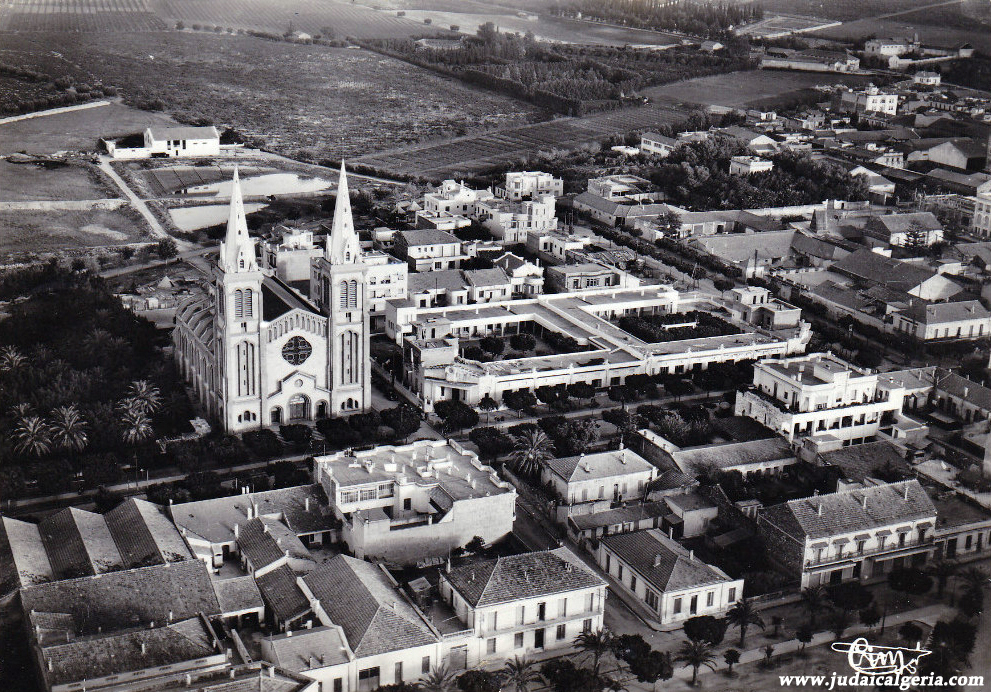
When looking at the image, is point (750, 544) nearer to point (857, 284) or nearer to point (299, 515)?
point (299, 515)

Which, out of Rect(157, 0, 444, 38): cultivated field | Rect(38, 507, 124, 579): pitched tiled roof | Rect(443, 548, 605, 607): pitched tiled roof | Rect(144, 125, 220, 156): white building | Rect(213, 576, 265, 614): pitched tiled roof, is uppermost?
Rect(157, 0, 444, 38): cultivated field

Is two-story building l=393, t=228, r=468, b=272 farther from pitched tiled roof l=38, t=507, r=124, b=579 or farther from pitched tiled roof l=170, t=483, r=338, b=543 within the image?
pitched tiled roof l=38, t=507, r=124, b=579

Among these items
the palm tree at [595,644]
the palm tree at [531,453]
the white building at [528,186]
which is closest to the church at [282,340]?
the palm tree at [531,453]

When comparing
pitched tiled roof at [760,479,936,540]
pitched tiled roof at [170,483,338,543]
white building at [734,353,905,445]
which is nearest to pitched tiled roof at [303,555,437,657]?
pitched tiled roof at [170,483,338,543]

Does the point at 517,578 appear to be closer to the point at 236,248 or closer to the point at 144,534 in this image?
the point at 144,534

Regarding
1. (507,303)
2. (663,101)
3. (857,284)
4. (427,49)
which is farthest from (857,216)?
(427,49)

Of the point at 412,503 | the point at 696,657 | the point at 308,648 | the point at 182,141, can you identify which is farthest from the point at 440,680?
the point at 182,141
